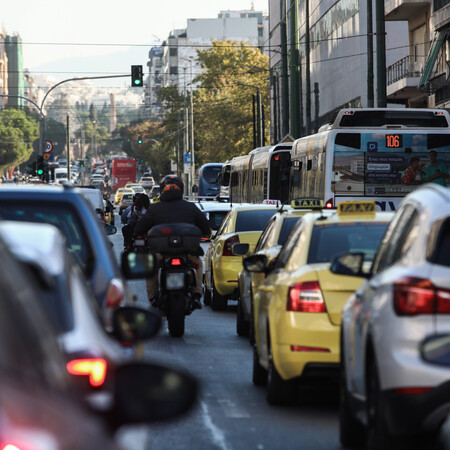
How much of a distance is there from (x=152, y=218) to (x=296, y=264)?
5.95 m

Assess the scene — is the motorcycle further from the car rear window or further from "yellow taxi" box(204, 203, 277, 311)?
the car rear window

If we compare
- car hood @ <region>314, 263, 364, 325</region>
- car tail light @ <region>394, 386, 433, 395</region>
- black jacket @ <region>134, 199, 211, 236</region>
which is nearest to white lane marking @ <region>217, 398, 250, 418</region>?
car hood @ <region>314, 263, 364, 325</region>

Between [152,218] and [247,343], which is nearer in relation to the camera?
[247,343]

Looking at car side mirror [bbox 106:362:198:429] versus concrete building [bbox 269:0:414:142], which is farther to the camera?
concrete building [bbox 269:0:414:142]

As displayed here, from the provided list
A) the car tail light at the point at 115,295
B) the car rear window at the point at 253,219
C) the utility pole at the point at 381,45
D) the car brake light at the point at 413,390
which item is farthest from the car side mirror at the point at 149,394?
the utility pole at the point at 381,45

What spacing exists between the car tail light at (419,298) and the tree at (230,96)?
272ft

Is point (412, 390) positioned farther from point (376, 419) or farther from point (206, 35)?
point (206, 35)

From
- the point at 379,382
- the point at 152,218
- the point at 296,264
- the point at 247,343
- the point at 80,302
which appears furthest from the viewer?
the point at 152,218

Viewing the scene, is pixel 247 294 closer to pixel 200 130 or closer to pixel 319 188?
pixel 319 188

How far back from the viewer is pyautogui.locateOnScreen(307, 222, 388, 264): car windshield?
9.60m

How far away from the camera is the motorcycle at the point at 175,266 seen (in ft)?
47.2

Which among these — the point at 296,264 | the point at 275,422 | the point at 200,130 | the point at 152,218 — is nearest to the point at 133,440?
the point at 275,422

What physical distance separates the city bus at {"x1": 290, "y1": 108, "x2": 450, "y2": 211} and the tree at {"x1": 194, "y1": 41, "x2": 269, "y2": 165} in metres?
63.8

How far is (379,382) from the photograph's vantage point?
613cm
